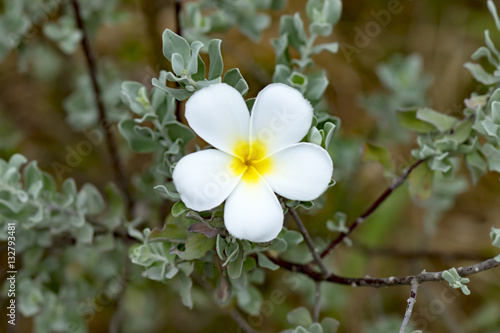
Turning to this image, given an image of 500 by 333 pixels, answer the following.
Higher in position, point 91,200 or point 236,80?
point 236,80

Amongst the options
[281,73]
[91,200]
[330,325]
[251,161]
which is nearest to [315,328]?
[330,325]

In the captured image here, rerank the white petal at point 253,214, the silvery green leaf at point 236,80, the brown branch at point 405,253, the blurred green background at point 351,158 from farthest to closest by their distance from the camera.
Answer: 1. the blurred green background at point 351,158
2. the brown branch at point 405,253
3. the silvery green leaf at point 236,80
4. the white petal at point 253,214

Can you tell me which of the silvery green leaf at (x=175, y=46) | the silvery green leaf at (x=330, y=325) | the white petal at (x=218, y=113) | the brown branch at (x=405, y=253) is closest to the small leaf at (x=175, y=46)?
the silvery green leaf at (x=175, y=46)

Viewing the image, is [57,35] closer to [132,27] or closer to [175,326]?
[132,27]

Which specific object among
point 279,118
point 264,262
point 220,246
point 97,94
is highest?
point 279,118

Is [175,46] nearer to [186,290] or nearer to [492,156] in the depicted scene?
[186,290]

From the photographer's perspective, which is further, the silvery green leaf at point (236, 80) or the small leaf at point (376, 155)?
the small leaf at point (376, 155)

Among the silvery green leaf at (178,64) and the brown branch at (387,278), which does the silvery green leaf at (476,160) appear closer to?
the brown branch at (387,278)
